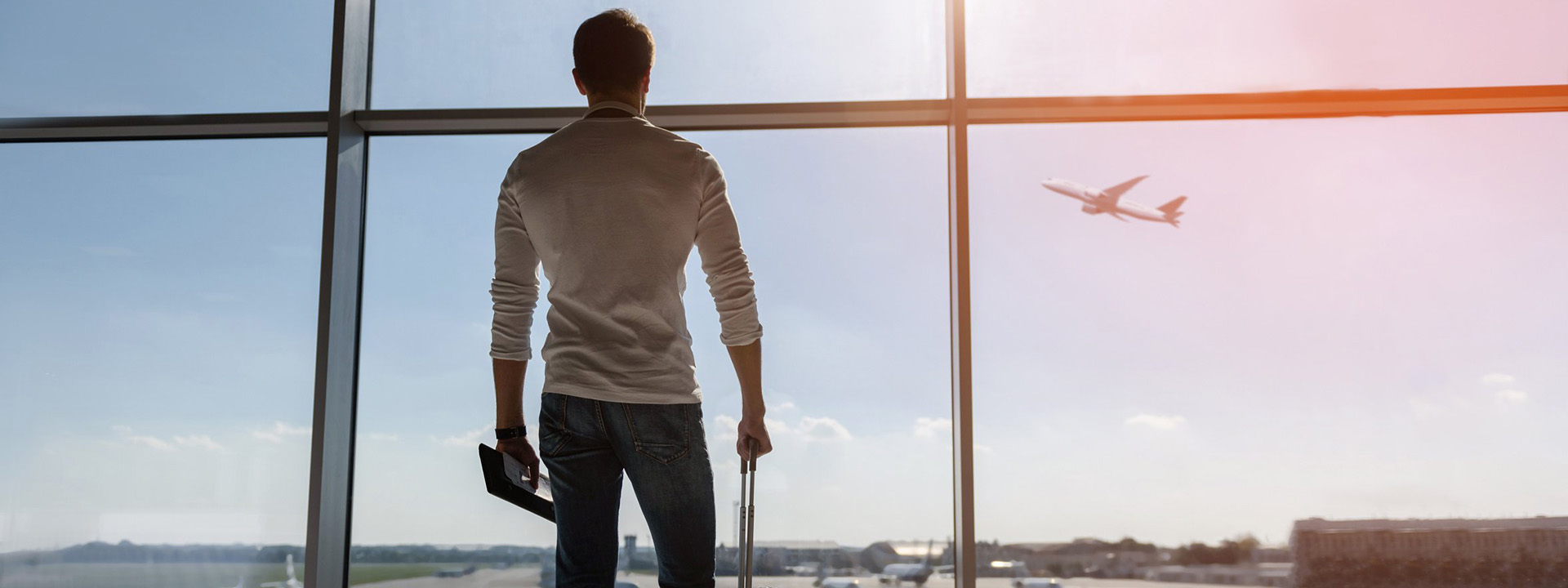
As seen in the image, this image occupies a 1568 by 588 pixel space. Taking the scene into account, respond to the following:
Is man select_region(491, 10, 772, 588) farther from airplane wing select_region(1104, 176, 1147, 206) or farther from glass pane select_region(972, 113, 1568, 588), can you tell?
airplane wing select_region(1104, 176, 1147, 206)

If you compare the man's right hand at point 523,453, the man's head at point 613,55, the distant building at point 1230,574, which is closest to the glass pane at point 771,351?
the distant building at point 1230,574

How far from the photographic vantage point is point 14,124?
270cm

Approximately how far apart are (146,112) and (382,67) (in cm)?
62

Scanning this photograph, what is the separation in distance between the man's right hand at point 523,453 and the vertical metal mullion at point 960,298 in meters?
1.03

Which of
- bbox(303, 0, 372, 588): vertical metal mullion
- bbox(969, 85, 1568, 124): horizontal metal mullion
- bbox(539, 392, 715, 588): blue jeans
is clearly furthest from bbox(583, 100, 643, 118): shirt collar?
bbox(303, 0, 372, 588): vertical metal mullion

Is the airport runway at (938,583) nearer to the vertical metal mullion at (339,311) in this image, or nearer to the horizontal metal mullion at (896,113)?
the vertical metal mullion at (339,311)

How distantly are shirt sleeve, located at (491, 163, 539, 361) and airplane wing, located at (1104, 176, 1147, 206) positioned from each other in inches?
57.0

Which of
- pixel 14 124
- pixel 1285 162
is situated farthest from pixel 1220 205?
pixel 14 124

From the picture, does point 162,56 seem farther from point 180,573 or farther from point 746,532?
point 746,532

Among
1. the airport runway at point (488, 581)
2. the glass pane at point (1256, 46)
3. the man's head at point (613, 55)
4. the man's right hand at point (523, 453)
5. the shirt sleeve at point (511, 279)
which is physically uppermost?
the glass pane at point (1256, 46)

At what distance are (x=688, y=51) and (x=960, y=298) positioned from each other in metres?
0.87

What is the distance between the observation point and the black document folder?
1360 millimetres

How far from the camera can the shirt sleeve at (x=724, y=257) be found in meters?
1.44

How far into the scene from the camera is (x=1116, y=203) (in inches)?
96.9
